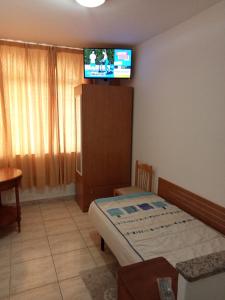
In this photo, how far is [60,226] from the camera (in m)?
3.19

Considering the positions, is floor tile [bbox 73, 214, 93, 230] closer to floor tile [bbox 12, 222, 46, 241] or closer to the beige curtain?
floor tile [bbox 12, 222, 46, 241]

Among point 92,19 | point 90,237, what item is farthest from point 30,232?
point 92,19

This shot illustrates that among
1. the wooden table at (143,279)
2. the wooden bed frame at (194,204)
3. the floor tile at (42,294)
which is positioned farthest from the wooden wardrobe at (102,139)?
the wooden table at (143,279)

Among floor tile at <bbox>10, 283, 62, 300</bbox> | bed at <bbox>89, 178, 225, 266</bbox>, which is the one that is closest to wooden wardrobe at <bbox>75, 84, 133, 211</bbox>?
bed at <bbox>89, 178, 225, 266</bbox>

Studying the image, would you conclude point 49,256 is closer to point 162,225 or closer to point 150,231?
point 150,231

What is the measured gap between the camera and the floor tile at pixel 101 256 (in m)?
2.40

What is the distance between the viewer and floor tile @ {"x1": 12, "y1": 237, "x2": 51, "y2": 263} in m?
2.49

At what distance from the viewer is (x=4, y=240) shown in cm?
281

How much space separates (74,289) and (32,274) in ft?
1.64

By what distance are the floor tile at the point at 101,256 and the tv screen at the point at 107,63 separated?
99.4 inches

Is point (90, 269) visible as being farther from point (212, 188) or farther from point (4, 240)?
point (212, 188)

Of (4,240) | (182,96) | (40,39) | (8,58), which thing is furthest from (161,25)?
(4,240)

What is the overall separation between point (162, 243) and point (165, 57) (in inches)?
88.8

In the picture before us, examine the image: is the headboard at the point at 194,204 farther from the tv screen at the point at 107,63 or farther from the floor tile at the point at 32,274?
the tv screen at the point at 107,63
